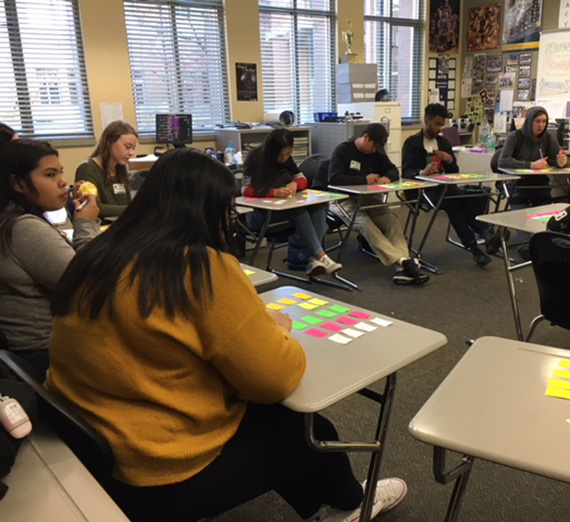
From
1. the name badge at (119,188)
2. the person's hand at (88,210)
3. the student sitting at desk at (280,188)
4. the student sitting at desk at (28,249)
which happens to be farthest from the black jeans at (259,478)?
the student sitting at desk at (280,188)

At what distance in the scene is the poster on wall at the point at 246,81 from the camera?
5.86m

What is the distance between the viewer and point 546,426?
36.6 inches

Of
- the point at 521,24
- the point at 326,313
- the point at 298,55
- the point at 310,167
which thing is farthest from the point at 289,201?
the point at 521,24

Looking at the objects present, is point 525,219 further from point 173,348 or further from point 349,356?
point 173,348

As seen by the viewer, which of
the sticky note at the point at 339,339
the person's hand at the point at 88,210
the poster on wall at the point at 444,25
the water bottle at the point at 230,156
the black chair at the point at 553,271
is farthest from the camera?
the poster on wall at the point at 444,25

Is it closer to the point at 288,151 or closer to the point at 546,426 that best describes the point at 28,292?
the point at 546,426

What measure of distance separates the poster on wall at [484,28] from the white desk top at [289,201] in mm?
5211

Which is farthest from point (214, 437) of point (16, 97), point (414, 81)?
point (414, 81)

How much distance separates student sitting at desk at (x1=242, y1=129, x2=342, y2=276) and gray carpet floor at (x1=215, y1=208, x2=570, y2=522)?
23 cm

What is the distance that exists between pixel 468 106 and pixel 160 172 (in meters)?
7.81

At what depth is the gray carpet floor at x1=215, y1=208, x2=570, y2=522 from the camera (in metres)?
1.65

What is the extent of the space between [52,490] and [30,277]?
82 cm

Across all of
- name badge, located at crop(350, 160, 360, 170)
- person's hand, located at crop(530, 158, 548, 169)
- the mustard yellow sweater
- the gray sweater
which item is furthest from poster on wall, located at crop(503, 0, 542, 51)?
the mustard yellow sweater

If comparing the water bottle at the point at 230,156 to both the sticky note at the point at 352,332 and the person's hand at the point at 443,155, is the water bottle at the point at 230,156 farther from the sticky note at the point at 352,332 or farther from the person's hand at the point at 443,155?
the sticky note at the point at 352,332
